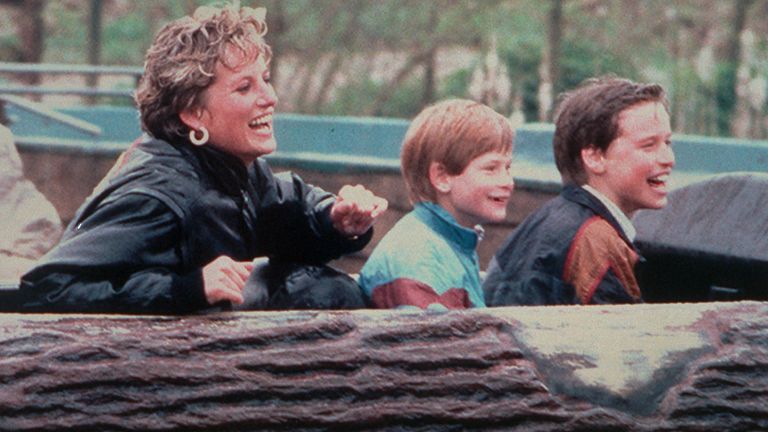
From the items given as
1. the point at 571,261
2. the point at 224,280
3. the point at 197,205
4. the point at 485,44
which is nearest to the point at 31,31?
the point at 485,44

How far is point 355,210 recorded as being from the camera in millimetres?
3078

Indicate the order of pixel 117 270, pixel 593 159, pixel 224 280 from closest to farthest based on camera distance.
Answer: pixel 224 280 < pixel 117 270 < pixel 593 159

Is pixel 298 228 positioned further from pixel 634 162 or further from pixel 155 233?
pixel 634 162

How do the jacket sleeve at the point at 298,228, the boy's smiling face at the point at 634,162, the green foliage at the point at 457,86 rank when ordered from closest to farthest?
the jacket sleeve at the point at 298,228
the boy's smiling face at the point at 634,162
the green foliage at the point at 457,86

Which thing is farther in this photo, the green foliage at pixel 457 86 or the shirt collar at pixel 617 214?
the green foliage at pixel 457 86

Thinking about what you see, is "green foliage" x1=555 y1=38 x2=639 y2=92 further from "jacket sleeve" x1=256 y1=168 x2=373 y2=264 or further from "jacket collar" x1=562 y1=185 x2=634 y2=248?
"jacket sleeve" x1=256 y1=168 x2=373 y2=264

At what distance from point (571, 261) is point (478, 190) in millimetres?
224

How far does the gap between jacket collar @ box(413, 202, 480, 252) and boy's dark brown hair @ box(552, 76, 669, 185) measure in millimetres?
339

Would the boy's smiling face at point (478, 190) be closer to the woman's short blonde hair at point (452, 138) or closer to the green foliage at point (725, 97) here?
the woman's short blonde hair at point (452, 138)

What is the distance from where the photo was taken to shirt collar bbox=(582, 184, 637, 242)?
3355mm

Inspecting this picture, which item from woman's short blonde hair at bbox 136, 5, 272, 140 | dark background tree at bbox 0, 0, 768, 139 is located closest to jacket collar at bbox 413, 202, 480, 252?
woman's short blonde hair at bbox 136, 5, 272, 140

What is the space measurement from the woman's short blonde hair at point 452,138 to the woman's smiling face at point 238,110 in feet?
1.36

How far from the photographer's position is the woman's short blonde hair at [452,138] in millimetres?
3246

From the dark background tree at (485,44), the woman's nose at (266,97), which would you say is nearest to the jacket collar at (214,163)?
the woman's nose at (266,97)
